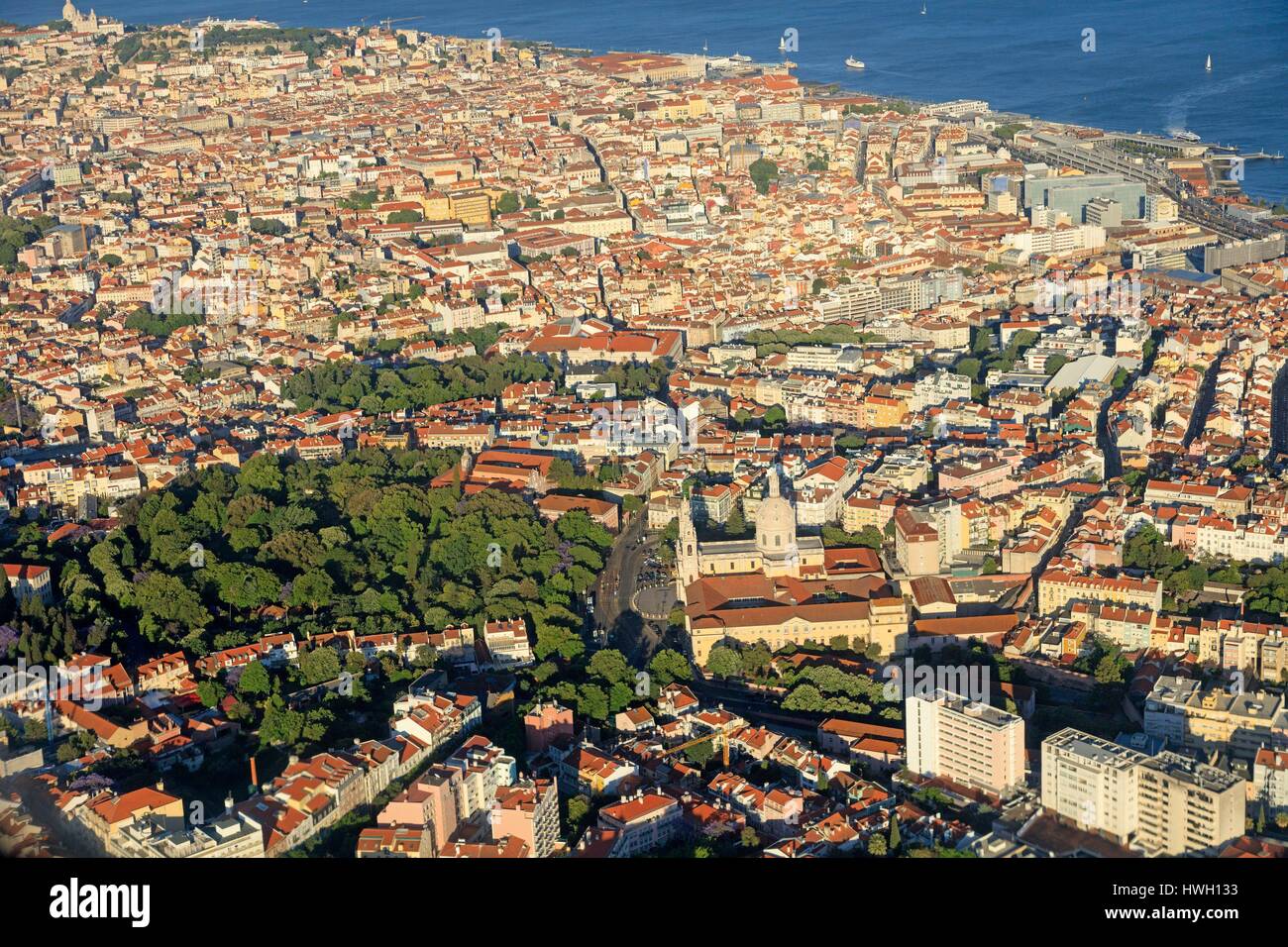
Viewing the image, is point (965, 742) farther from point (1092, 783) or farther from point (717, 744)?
point (717, 744)

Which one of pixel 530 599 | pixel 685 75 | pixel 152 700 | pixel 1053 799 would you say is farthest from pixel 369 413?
pixel 685 75

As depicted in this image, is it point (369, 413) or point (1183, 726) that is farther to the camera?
point (369, 413)

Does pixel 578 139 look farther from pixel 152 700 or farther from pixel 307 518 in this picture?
pixel 152 700

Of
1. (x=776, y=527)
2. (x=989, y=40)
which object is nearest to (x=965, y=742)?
(x=776, y=527)

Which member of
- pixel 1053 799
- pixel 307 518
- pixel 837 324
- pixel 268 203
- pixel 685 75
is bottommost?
pixel 1053 799

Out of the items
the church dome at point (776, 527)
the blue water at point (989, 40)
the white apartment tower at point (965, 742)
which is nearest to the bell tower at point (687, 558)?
the church dome at point (776, 527)

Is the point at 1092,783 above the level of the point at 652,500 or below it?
below
